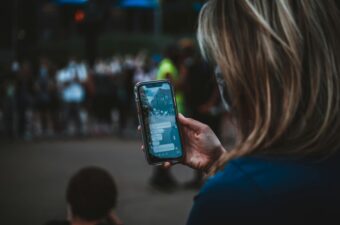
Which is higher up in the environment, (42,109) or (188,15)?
(188,15)

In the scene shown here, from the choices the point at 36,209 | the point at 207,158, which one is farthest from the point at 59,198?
the point at 207,158

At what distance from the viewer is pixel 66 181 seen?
8523 mm

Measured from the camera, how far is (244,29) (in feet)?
4.30

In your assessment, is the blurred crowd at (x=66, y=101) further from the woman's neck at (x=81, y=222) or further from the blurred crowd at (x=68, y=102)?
the woman's neck at (x=81, y=222)

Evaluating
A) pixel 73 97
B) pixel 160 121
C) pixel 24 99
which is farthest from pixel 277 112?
pixel 73 97

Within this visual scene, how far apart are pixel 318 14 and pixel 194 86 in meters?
6.80

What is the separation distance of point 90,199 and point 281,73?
1839mm

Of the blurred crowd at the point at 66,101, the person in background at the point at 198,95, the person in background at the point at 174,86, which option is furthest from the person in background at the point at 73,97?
the person in background at the point at 198,95

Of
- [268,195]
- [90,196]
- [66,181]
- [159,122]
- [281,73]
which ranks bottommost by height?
[66,181]

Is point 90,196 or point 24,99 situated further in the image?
point 24,99

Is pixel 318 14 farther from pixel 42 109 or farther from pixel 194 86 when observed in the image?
pixel 42 109

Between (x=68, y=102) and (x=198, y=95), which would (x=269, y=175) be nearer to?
(x=198, y=95)

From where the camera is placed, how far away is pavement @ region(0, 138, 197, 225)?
641 cm

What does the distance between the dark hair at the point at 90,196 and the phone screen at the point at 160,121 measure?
40.8 inches
